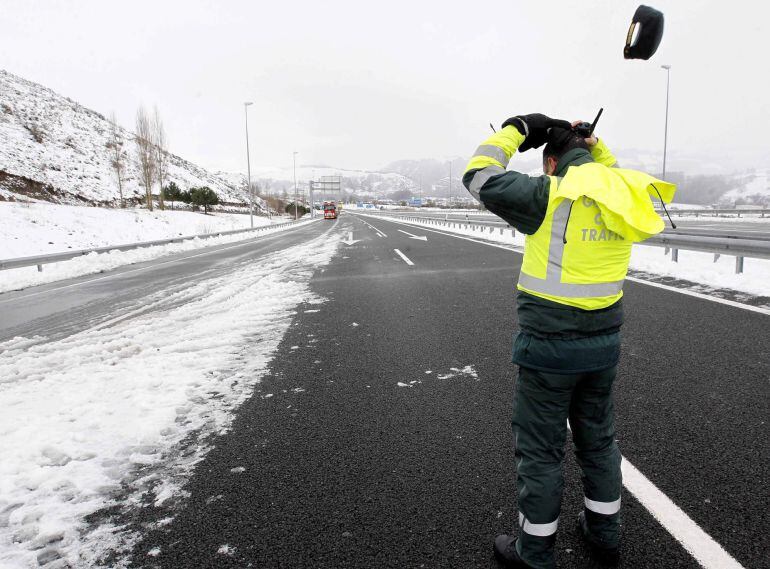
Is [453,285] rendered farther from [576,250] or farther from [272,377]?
[576,250]

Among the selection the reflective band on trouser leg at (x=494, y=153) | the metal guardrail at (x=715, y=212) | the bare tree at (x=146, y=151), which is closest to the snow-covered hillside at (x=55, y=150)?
the bare tree at (x=146, y=151)

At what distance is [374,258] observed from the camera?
14719 millimetres

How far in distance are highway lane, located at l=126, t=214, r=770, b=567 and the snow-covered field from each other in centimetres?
1104

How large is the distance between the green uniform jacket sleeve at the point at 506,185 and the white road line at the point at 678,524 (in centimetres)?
154

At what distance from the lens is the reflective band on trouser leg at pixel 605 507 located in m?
2.08

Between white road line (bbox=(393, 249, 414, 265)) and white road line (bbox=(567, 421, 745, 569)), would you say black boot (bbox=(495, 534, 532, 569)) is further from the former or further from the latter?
white road line (bbox=(393, 249, 414, 265))

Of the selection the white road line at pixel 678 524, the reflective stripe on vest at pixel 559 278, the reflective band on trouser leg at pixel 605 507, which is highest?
the reflective stripe on vest at pixel 559 278

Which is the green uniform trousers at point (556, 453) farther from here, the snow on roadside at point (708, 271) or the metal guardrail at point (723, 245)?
the metal guardrail at point (723, 245)

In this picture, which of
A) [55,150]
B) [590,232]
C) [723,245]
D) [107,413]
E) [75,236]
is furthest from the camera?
[55,150]

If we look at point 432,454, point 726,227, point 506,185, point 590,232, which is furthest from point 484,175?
point 726,227

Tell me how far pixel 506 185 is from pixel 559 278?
1.52 feet

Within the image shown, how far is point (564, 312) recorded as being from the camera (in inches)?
80.0

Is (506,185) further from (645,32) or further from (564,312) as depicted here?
(645,32)

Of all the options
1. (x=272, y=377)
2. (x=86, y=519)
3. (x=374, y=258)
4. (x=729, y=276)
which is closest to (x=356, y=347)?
(x=272, y=377)
